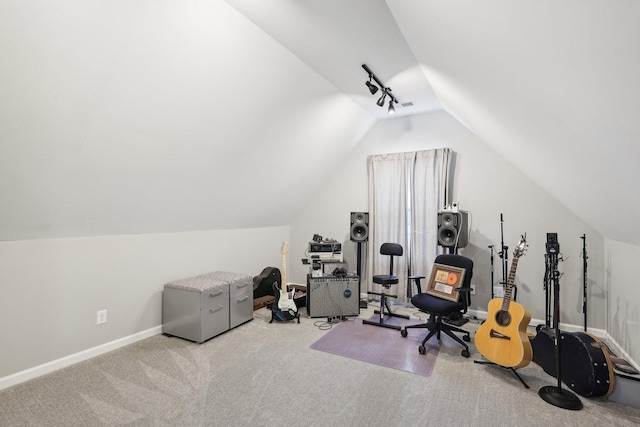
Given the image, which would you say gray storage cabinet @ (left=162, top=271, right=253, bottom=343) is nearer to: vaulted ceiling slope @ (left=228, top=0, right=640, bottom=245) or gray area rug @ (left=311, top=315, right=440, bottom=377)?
gray area rug @ (left=311, top=315, right=440, bottom=377)

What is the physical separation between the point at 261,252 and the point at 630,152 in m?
4.37

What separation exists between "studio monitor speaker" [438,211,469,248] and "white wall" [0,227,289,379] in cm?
305

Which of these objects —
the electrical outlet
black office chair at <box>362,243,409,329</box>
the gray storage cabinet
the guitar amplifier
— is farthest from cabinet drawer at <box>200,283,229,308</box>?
black office chair at <box>362,243,409,329</box>

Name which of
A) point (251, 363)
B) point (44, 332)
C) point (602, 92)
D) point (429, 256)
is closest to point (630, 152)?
point (602, 92)

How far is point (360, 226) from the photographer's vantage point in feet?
14.5

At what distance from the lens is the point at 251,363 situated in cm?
269

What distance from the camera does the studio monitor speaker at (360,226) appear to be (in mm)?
4398

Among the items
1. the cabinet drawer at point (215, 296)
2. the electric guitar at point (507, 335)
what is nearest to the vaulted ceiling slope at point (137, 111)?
the cabinet drawer at point (215, 296)

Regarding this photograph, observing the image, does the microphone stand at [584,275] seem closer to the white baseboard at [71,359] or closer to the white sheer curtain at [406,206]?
the white sheer curtain at [406,206]

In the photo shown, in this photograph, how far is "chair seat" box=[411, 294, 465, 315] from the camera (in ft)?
9.62

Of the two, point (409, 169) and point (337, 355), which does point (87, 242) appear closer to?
point (337, 355)

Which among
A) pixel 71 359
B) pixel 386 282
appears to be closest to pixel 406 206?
pixel 386 282

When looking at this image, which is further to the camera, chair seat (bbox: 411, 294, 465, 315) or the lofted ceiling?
chair seat (bbox: 411, 294, 465, 315)

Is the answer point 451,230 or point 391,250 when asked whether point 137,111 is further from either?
point 451,230
